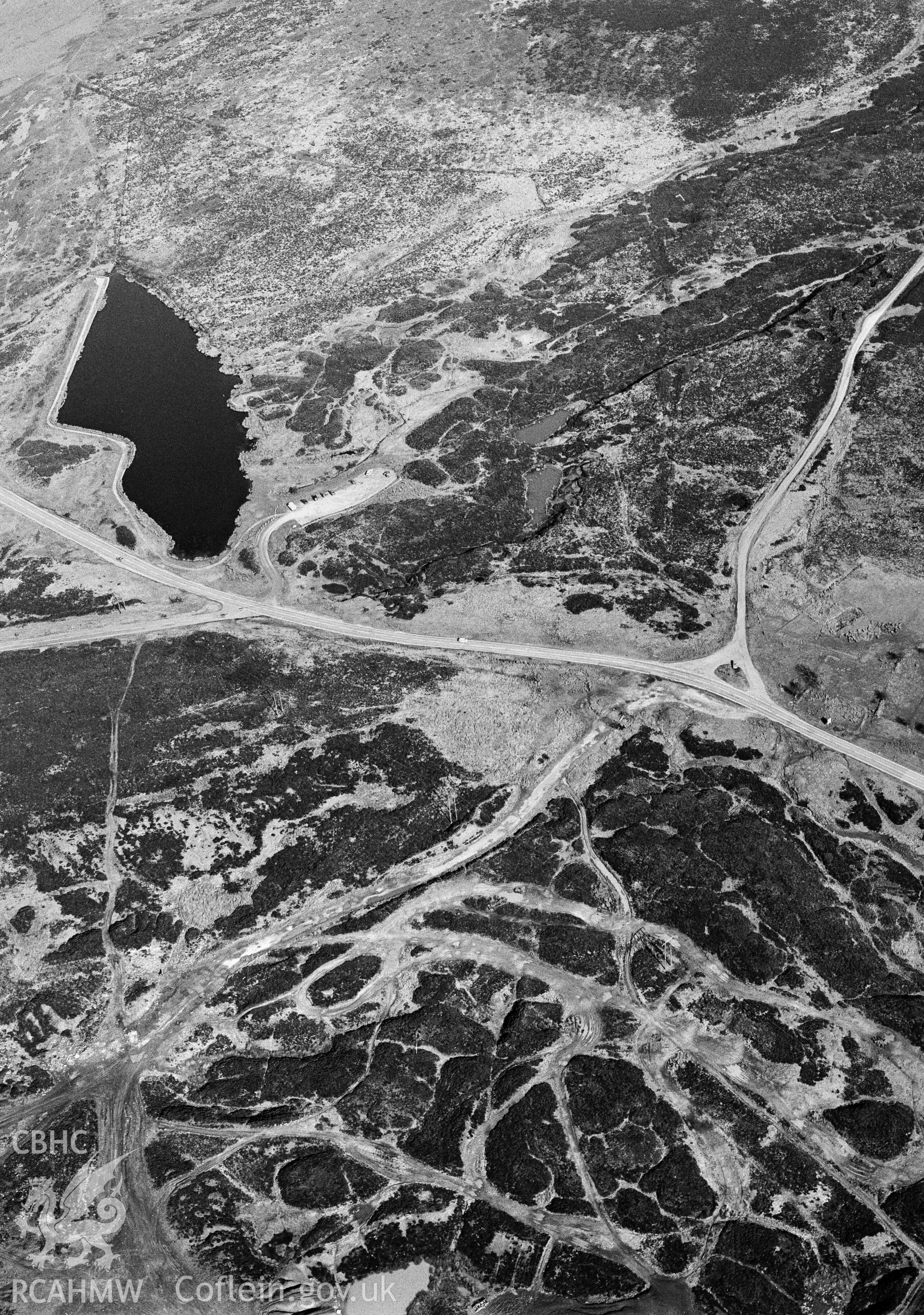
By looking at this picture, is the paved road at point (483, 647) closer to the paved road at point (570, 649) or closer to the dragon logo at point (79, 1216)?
the paved road at point (570, 649)

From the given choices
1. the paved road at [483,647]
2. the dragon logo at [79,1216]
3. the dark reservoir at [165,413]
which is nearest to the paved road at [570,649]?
the paved road at [483,647]

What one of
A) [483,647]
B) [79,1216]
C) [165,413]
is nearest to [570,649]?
[483,647]

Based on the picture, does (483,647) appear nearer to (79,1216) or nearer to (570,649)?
(570,649)

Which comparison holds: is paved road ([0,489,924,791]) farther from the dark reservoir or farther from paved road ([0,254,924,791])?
the dark reservoir

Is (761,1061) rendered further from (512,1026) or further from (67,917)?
(67,917)

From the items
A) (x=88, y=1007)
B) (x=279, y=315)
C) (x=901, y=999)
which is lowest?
(x=901, y=999)

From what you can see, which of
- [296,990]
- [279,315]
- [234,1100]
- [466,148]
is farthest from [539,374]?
[234,1100]

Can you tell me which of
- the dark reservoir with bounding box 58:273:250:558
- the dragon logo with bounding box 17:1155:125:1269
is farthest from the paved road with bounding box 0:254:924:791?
the dragon logo with bounding box 17:1155:125:1269
